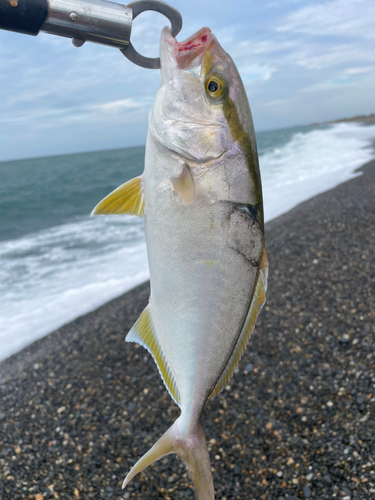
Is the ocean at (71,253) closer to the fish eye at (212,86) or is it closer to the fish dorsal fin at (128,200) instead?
the fish dorsal fin at (128,200)

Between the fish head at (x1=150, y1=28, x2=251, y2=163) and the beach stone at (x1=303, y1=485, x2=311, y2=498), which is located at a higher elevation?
the fish head at (x1=150, y1=28, x2=251, y2=163)

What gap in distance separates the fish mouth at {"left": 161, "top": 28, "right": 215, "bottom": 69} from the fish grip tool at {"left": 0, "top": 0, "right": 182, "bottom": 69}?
126 mm

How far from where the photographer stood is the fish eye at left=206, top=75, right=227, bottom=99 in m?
1.50

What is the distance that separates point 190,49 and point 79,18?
419mm

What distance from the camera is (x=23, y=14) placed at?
130cm

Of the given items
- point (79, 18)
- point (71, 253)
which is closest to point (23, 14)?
point (79, 18)

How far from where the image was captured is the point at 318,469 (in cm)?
335

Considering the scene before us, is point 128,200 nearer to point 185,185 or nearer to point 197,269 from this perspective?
point 185,185

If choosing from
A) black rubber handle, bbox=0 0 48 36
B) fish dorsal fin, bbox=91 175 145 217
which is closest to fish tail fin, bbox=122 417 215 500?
fish dorsal fin, bbox=91 175 145 217

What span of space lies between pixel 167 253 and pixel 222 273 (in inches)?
8.7

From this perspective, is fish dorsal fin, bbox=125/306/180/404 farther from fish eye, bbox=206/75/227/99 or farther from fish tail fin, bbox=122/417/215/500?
fish eye, bbox=206/75/227/99

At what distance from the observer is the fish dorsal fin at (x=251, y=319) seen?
60.6 inches

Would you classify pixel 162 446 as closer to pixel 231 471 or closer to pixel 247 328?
pixel 247 328

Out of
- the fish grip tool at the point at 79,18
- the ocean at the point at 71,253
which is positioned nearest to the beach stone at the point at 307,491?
the fish grip tool at the point at 79,18
